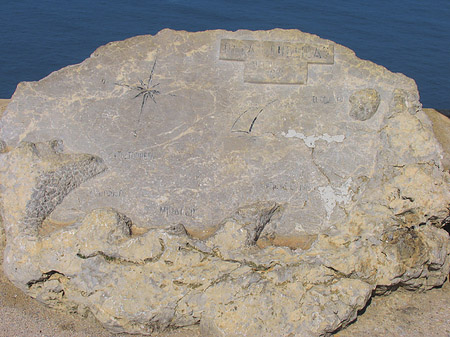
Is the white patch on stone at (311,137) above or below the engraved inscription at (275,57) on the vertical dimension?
below

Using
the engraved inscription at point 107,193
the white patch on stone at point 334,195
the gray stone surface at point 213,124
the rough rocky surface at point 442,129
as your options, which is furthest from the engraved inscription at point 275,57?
the rough rocky surface at point 442,129

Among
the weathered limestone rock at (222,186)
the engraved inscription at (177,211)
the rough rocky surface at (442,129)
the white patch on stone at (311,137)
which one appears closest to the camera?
the weathered limestone rock at (222,186)

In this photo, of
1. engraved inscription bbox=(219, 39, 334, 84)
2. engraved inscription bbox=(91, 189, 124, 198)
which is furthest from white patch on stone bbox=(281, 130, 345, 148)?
engraved inscription bbox=(91, 189, 124, 198)

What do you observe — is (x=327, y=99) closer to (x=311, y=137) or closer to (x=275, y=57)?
(x=311, y=137)

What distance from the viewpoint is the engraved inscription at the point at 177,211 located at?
3824 mm

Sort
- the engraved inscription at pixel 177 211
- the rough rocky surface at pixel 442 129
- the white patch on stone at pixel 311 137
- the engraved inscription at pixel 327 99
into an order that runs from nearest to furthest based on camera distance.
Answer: the engraved inscription at pixel 177 211
the white patch on stone at pixel 311 137
the engraved inscription at pixel 327 99
the rough rocky surface at pixel 442 129

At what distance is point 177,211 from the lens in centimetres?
383

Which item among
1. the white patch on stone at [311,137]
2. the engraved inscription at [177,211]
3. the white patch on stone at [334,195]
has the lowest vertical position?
the engraved inscription at [177,211]

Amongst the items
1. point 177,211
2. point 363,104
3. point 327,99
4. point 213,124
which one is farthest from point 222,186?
point 363,104

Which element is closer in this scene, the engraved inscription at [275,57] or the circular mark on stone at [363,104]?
the circular mark on stone at [363,104]

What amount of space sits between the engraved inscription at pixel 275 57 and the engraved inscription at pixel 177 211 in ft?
3.49

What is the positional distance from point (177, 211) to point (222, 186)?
340 millimetres

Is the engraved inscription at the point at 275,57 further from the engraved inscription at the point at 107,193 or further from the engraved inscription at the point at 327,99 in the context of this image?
the engraved inscription at the point at 107,193

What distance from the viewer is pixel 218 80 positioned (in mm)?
4250
